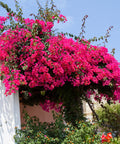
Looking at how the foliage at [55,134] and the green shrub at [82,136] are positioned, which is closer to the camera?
the foliage at [55,134]

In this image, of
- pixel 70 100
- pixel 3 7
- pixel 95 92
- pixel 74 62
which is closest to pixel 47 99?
pixel 70 100

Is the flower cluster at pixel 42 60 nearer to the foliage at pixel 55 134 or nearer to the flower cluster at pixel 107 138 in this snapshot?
the foliage at pixel 55 134

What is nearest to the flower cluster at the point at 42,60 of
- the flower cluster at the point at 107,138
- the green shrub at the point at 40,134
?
the green shrub at the point at 40,134

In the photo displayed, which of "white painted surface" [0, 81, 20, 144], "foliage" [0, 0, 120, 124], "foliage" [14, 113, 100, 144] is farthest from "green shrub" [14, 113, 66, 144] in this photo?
"foliage" [0, 0, 120, 124]

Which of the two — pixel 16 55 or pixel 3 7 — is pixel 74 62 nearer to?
pixel 16 55

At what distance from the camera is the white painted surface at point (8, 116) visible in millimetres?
5270

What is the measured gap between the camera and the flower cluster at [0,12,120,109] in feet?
17.4

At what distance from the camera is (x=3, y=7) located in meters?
5.92

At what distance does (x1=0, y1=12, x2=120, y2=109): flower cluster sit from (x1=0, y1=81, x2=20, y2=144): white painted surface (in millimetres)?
231

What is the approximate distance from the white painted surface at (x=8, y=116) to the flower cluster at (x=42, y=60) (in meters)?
0.23

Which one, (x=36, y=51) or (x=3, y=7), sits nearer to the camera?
(x=36, y=51)

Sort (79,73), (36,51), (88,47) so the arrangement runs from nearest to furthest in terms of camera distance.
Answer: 1. (36,51)
2. (79,73)
3. (88,47)

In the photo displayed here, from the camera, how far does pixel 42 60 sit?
533 centimetres

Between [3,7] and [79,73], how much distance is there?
95.4 inches
